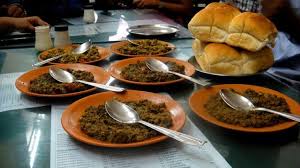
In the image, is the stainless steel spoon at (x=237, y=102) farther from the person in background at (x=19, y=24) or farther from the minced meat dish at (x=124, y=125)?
the person in background at (x=19, y=24)

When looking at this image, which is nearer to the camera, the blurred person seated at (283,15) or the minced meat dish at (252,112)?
the minced meat dish at (252,112)

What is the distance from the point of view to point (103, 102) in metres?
0.88

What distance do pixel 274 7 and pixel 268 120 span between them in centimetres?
98

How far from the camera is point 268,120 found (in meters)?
0.74

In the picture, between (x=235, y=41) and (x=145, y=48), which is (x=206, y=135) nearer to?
(x=235, y=41)

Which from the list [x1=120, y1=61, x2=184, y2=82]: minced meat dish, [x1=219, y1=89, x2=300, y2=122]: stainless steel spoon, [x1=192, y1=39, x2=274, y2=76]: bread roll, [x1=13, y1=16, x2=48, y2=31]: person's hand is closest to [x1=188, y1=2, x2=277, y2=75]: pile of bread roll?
[x1=192, y1=39, x2=274, y2=76]: bread roll

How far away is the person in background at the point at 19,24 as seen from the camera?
67.9 inches

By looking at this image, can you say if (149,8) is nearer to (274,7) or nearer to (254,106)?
(274,7)

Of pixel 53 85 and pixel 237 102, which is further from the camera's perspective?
pixel 53 85

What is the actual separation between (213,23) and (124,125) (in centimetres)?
65

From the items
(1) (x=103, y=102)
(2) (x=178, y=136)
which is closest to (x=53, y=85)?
(1) (x=103, y=102)

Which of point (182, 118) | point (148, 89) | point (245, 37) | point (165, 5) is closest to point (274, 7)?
point (245, 37)

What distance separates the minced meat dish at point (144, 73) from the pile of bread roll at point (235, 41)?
13 cm

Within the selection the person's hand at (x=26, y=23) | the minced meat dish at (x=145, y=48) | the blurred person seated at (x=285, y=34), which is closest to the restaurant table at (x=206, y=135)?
the minced meat dish at (x=145, y=48)
